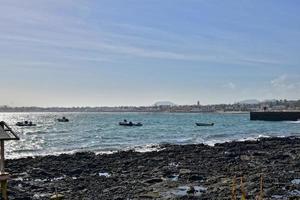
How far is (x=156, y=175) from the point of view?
2675 cm

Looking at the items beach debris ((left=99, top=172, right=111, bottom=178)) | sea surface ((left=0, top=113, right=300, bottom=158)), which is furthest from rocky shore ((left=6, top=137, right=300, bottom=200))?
sea surface ((left=0, top=113, right=300, bottom=158))

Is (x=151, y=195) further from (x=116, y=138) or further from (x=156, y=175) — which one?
(x=116, y=138)

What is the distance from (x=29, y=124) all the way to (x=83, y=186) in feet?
319

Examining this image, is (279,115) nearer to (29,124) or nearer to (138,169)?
(29,124)

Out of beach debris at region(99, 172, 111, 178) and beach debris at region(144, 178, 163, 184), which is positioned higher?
beach debris at region(144, 178, 163, 184)

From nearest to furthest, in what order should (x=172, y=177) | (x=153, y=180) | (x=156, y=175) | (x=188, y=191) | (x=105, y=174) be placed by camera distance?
(x=188, y=191)
(x=153, y=180)
(x=172, y=177)
(x=156, y=175)
(x=105, y=174)

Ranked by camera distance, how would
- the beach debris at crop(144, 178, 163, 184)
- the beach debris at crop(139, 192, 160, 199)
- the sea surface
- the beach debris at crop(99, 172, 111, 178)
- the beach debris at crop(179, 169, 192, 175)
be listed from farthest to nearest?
the sea surface
the beach debris at crop(99, 172, 111, 178)
the beach debris at crop(179, 169, 192, 175)
the beach debris at crop(144, 178, 163, 184)
the beach debris at crop(139, 192, 160, 199)

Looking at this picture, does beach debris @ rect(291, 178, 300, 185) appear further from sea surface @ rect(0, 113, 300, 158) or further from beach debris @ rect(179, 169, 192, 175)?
sea surface @ rect(0, 113, 300, 158)

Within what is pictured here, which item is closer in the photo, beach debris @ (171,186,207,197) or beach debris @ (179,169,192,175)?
beach debris @ (171,186,207,197)

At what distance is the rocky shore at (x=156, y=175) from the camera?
2114 cm

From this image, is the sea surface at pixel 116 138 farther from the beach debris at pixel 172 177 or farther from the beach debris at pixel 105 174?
the beach debris at pixel 172 177

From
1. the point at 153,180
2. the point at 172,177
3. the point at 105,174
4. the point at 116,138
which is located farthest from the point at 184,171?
the point at 116,138

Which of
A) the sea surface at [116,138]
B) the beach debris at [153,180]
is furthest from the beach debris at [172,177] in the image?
the sea surface at [116,138]

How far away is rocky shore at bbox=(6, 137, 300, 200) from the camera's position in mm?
21141
